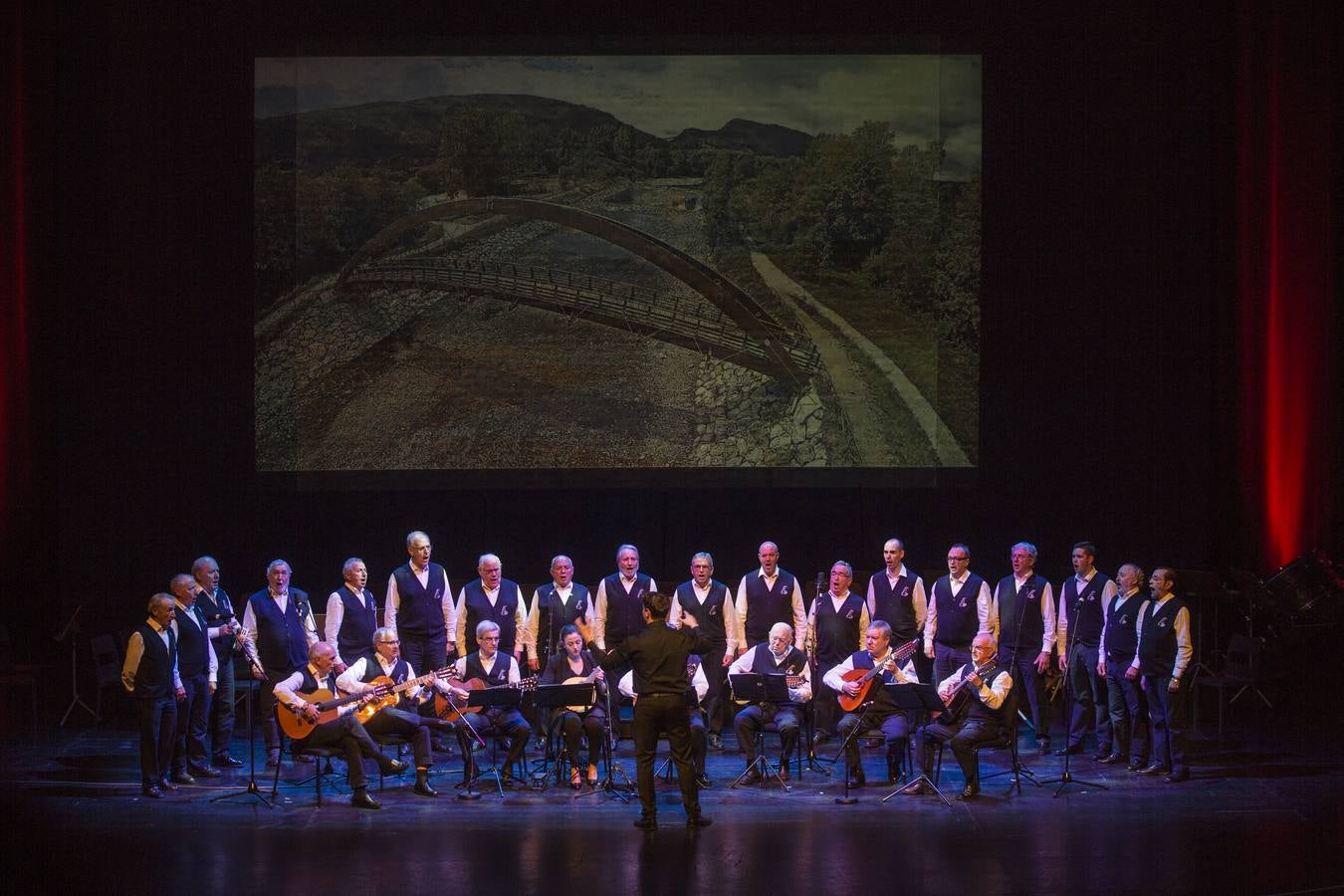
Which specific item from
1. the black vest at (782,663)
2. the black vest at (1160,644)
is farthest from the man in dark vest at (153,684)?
the black vest at (1160,644)

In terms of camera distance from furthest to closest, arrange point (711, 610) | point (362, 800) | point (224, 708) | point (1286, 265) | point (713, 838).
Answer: point (1286, 265)
point (711, 610)
point (224, 708)
point (362, 800)
point (713, 838)

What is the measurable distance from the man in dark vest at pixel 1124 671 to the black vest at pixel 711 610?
2.78m

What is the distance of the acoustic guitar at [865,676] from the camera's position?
991cm

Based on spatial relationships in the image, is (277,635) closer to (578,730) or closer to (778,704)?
(578,730)

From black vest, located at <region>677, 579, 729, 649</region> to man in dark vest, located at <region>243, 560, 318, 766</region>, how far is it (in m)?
2.81

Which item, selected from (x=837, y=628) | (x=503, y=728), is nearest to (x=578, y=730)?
(x=503, y=728)

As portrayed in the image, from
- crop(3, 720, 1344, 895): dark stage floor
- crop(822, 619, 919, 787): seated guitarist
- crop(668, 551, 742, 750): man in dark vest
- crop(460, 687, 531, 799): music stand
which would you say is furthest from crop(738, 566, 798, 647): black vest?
crop(460, 687, 531, 799): music stand

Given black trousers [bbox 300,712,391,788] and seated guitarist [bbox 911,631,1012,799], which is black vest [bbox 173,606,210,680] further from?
seated guitarist [bbox 911,631,1012,799]

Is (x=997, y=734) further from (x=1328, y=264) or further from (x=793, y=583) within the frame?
(x=1328, y=264)

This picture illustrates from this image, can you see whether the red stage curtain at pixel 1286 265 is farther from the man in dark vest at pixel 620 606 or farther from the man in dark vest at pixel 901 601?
the man in dark vest at pixel 620 606

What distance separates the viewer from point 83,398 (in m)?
12.9

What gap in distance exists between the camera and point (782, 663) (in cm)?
1038

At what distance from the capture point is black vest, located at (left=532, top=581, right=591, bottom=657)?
11000 millimetres

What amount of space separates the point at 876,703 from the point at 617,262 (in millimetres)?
4839
